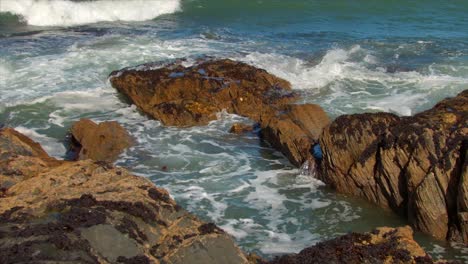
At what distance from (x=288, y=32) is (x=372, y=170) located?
1473cm

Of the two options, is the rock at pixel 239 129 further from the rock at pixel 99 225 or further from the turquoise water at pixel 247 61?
the rock at pixel 99 225

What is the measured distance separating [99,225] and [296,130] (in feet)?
20.0

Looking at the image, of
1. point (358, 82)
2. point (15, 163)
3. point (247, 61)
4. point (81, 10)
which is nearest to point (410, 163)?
point (15, 163)

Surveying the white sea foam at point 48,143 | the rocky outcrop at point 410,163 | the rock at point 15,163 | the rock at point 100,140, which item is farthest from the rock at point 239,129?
the rock at point 15,163

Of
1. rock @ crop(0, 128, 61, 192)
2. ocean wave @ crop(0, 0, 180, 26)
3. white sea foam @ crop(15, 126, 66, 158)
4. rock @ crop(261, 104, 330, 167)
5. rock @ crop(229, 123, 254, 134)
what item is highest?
ocean wave @ crop(0, 0, 180, 26)

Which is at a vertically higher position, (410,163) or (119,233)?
(119,233)

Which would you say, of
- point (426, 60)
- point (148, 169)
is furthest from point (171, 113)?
point (426, 60)

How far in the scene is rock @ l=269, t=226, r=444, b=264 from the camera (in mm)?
5531

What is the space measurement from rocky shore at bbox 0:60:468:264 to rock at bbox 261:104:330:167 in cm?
2

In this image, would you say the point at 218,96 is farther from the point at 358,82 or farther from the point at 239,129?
the point at 358,82

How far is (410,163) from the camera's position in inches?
329

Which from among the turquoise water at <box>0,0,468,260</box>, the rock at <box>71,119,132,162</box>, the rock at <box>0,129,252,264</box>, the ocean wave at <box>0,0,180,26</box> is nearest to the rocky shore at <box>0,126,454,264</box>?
the rock at <box>0,129,252,264</box>

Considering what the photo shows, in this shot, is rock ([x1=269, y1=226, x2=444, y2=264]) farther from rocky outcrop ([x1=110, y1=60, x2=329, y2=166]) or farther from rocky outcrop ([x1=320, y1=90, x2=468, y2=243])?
rocky outcrop ([x1=110, y1=60, x2=329, y2=166])

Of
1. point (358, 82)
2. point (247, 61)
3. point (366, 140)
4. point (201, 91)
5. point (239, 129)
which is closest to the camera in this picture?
point (366, 140)
